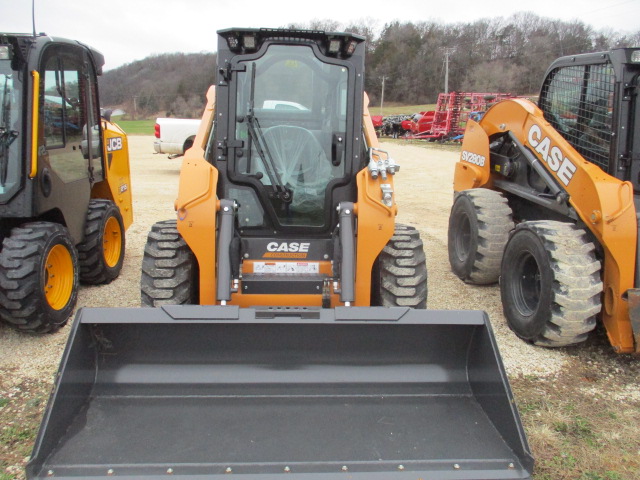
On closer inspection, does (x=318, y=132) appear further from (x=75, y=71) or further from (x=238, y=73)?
(x=75, y=71)

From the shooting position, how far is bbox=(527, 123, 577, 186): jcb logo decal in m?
4.63

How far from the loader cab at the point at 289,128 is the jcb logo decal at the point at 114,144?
2614mm

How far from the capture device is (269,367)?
3.07 meters

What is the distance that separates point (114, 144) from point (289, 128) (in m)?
3.02

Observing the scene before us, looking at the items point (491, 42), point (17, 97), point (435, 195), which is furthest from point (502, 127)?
point (491, 42)

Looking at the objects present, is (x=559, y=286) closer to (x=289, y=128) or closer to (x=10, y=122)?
(x=289, y=128)

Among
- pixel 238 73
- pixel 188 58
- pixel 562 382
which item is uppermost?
pixel 188 58

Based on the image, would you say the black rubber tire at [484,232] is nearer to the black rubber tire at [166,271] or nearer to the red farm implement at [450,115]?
the black rubber tire at [166,271]

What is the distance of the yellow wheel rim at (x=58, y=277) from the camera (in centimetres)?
450

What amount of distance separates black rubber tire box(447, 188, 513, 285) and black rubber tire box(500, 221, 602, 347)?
0.92 meters

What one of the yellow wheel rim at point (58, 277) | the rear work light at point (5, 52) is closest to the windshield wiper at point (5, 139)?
the rear work light at point (5, 52)

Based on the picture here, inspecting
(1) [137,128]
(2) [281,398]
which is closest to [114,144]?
(2) [281,398]

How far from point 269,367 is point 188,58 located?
199ft

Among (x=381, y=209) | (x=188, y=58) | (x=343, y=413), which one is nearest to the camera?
(x=343, y=413)
